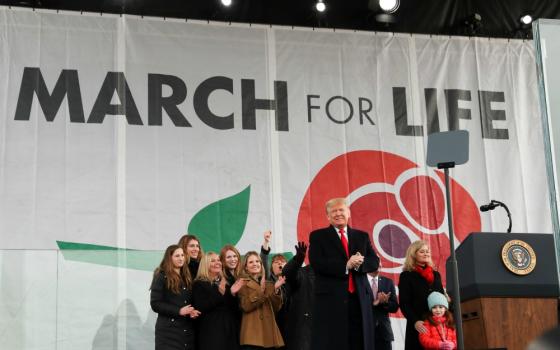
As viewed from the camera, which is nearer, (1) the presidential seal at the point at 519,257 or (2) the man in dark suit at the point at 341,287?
(2) the man in dark suit at the point at 341,287

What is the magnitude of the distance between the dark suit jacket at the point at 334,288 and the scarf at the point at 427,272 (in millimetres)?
777

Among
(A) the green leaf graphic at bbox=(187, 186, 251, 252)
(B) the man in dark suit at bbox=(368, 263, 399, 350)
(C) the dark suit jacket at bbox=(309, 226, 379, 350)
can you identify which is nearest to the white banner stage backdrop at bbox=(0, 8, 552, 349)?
(A) the green leaf graphic at bbox=(187, 186, 251, 252)

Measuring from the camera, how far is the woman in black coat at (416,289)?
5457 millimetres

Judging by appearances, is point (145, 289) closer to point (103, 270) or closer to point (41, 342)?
point (103, 270)

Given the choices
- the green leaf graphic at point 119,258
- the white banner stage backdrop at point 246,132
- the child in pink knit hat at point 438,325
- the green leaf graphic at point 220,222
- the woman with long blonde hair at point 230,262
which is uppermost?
the white banner stage backdrop at point 246,132

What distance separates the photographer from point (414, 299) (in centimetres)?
555

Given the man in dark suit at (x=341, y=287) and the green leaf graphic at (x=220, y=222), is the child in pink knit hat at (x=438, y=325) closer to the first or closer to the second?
the man in dark suit at (x=341, y=287)

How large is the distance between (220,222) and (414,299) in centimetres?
321

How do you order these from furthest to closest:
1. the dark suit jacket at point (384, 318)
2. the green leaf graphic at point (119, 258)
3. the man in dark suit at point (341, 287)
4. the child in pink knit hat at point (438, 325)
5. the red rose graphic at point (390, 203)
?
the red rose graphic at point (390, 203)
the green leaf graphic at point (119, 258)
the dark suit jacket at point (384, 318)
the child in pink knit hat at point (438, 325)
the man in dark suit at point (341, 287)

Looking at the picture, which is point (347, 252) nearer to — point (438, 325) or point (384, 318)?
point (438, 325)

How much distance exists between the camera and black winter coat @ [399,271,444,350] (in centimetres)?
546

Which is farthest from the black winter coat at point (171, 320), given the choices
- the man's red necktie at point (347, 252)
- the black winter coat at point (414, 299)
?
the black winter coat at point (414, 299)

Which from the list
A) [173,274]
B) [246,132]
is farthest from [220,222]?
[173,274]

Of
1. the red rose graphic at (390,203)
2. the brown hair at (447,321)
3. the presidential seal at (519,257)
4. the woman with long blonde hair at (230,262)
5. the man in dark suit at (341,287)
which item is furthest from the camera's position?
the red rose graphic at (390,203)
